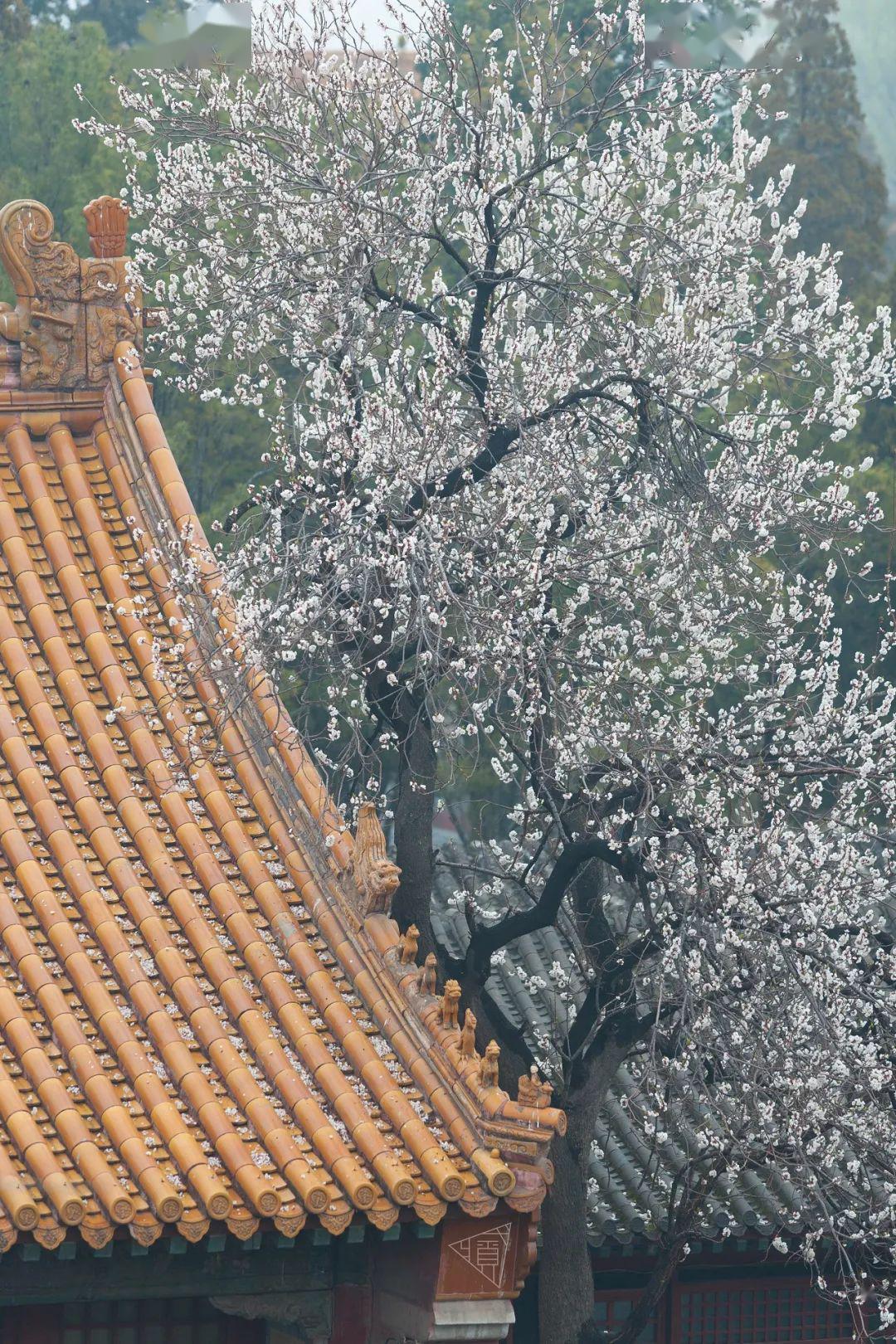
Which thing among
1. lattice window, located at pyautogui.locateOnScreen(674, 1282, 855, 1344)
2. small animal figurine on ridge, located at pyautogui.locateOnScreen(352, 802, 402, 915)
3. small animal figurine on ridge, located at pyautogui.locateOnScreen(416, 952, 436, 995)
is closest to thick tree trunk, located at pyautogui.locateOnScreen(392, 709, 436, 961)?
small animal figurine on ridge, located at pyautogui.locateOnScreen(352, 802, 402, 915)

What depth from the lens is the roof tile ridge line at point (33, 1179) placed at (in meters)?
7.74

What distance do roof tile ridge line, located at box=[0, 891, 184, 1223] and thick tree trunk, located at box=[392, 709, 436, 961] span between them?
3.21m

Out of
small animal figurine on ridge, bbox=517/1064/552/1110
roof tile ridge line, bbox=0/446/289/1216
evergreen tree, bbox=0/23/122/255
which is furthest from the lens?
evergreen tree, bbox=0/23/122/255

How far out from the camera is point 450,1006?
8875 mm

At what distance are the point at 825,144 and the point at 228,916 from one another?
3847 cm

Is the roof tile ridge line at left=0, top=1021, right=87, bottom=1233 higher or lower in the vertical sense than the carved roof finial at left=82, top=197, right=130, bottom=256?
lower

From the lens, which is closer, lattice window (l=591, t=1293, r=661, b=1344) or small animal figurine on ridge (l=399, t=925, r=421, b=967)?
small animal figurine on ridge (l=399, t=925, r=421, b=967)

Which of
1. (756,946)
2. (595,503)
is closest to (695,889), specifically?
(756,946)

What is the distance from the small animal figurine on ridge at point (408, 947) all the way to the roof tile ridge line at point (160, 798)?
32.5 inches

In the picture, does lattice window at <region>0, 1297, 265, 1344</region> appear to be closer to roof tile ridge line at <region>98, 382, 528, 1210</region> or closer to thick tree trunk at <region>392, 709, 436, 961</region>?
roof tile ridge line at <region>98, 382, 528, 1210</region>

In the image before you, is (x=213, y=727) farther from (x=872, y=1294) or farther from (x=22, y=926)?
(x=872, y=1294)

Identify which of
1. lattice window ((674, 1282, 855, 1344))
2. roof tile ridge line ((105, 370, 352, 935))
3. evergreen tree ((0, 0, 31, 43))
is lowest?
lattice window ((674, 1282, 855, 1344))

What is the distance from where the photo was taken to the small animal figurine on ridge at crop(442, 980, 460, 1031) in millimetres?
8812

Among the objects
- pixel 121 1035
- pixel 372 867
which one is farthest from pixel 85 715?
pixel 121 1035
